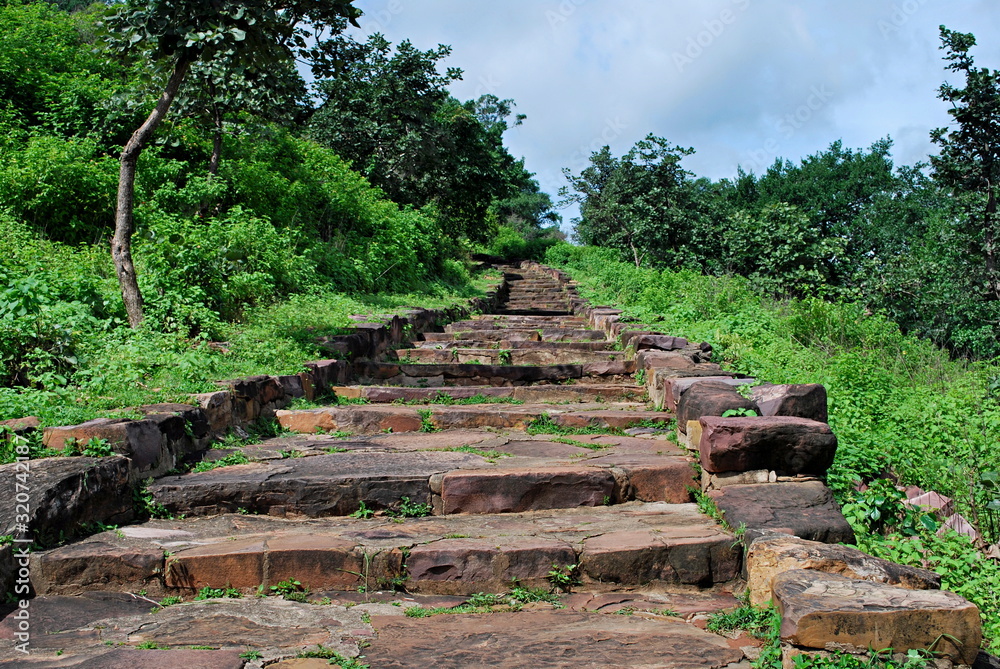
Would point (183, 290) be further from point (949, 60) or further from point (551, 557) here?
point (949, 60)

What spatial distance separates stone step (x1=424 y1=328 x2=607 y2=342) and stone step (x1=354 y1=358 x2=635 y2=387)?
6.99 feet

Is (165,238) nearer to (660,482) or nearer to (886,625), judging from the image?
(660,482)

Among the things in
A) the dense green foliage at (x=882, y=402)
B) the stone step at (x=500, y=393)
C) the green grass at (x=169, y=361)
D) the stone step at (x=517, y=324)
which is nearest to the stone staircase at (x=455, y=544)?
the green grass at (x=169, y=361)

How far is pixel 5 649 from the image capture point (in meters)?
2.76

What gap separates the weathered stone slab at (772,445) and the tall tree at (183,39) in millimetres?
4817

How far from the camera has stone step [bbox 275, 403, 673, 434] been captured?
5.91 meters

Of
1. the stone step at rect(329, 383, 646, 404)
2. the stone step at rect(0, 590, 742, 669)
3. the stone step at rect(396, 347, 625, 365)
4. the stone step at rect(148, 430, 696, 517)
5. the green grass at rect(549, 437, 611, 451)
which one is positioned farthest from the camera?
the stone step at rect(396, 347, 625, 365)

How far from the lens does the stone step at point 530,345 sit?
8.90m

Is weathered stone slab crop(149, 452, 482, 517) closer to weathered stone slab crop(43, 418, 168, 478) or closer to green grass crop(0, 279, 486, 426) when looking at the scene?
weathered stone slab crop(43, 418, 168, 478)

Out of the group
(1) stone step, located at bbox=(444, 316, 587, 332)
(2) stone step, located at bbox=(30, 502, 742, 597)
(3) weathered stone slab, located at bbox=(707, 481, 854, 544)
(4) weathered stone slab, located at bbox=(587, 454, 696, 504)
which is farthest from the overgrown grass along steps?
(2) stone step, located at bbox=(30, 502, 742, 597)

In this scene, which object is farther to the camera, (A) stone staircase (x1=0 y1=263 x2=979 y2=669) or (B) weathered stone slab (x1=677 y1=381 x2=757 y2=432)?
(B) weathered stone slab (x1=677 y1=381 x2=757 y2=432)

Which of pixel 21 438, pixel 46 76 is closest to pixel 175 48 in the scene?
pixel 21 438

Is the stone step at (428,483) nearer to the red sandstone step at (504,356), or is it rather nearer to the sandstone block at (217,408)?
the sandstone block at (217,408)

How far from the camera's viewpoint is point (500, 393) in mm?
6844
